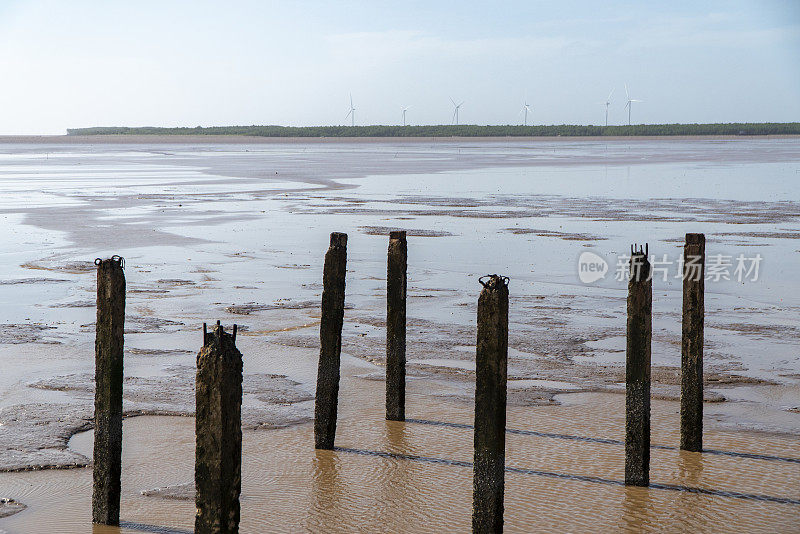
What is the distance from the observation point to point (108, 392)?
6918mm

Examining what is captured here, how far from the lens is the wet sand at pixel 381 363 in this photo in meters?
7.65

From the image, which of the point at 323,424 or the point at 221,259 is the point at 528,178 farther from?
the point at 323,424

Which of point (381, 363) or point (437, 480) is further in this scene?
point (381, 363)

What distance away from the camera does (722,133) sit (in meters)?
182

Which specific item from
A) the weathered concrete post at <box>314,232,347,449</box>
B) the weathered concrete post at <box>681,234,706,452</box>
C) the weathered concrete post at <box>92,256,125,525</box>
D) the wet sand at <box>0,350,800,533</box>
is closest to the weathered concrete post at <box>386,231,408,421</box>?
the wet sand at <box>0,350,800,533</box>

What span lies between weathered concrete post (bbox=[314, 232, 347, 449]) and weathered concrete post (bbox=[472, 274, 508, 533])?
2.66m

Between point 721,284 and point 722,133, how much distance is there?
577 ft

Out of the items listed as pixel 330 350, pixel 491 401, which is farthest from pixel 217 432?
pixel 330 350

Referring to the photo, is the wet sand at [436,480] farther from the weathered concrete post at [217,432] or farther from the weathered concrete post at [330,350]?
the weathered concrete post at [217,432]

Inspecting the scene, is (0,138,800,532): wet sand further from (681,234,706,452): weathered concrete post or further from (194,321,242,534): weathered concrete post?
(194,321,242,534): weathered concrete post

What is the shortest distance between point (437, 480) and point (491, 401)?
2.11 metres

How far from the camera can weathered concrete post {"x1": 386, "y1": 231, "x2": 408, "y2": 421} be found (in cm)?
939

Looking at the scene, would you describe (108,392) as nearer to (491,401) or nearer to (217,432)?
(217,432)

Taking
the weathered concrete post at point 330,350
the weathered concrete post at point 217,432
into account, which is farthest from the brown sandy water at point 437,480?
the weathered concrete post at point 217,432
